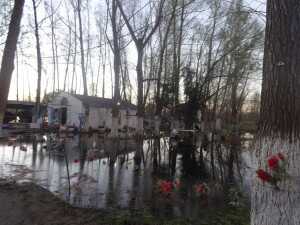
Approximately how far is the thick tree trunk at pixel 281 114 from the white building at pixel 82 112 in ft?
59.7

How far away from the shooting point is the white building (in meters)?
21.1

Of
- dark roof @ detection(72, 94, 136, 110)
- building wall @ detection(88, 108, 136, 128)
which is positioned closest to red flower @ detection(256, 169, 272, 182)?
building wall @ detection(88, 108, 136, 128)

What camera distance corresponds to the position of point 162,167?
27.2 feet

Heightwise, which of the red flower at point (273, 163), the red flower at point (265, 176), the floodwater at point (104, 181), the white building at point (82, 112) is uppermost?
the white building at point (82, 112)

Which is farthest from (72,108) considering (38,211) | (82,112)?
(38,211)

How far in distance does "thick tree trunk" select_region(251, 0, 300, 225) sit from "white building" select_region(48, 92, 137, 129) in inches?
716

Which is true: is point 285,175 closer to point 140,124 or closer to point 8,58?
point 8,58

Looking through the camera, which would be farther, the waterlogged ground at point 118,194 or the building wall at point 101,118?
the building wall at point 101,118

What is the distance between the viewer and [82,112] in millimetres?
21062

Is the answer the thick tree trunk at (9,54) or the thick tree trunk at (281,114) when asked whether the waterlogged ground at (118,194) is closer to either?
the thick tree trunk at (9,54)

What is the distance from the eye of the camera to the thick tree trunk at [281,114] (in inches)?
70.4

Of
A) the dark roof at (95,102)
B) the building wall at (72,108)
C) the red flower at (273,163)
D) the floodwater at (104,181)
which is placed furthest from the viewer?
the dark roof at (95,102)

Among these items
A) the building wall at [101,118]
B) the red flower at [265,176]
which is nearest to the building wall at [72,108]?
the building wall at [101,118]

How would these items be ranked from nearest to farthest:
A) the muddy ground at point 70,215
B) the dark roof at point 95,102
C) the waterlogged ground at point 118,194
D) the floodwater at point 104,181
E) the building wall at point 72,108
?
the muddy ground at point 70,215 < the waterlogged ground at point 118,194 < the floodwater at point 104,181 < the building wall at point 72,108 < the dark roof at point 95,102
